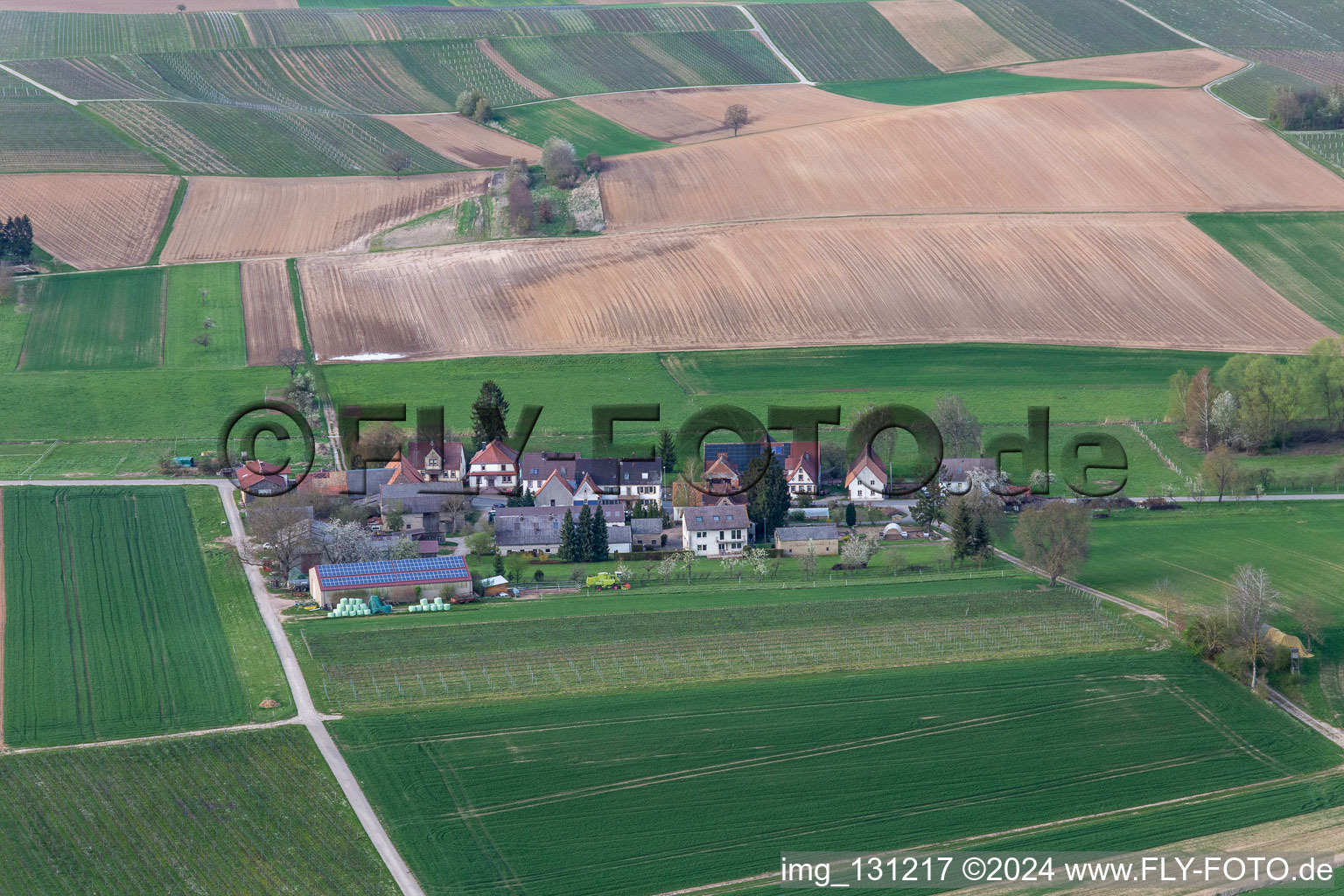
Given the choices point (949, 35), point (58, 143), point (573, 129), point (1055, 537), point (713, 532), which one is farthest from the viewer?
point (949, 35)

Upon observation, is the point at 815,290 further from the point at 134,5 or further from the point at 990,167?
the point at 134,5

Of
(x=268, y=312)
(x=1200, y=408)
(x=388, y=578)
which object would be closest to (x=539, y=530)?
(x=388, y=578)

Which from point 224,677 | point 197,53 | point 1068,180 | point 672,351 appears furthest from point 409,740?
point 197,53

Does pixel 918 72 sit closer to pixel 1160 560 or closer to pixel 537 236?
pixel 537 236

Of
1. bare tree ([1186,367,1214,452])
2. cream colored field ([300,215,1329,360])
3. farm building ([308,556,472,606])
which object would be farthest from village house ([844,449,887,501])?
cream colored field ([300,215,1329,360])

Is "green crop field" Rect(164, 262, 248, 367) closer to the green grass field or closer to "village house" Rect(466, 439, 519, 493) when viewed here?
the green grass field

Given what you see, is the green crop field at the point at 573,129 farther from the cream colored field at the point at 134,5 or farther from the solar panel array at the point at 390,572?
the solar panel array at the point at 390,572
